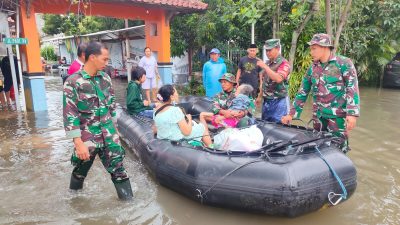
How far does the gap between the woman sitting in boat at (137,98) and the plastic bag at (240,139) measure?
205 cm

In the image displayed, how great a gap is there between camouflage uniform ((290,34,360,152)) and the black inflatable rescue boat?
0.21m

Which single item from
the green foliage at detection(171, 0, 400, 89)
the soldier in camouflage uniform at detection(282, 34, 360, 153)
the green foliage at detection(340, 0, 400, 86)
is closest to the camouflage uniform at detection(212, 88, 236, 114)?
the soldier in camouflage uniform at detection(282, 34, 360, 153)

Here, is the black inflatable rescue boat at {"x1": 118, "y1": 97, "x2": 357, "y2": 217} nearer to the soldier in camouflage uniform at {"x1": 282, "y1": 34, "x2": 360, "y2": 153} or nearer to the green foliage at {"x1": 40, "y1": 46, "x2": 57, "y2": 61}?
the soldier in camouflage uniform at {"x1": 282, "y1": 34, "x2": 360, "y2": 153}

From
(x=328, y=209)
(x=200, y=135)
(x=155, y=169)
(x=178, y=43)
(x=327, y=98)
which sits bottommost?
(x=328, y=209)

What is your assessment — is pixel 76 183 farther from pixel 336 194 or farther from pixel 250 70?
pixel 250 70

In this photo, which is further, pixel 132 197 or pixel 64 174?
pixel 64 174

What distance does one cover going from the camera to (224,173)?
318 centimetres

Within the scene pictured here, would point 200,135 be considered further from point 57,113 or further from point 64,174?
point 57,113

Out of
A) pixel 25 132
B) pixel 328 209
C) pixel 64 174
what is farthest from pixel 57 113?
pixel 328 209

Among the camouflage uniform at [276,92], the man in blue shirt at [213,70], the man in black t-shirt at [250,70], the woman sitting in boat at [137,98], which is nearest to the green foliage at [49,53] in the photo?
the man in blue shirt at [213,70]

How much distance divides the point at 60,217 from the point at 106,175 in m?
1.08

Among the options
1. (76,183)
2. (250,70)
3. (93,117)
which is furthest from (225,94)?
(76,183)

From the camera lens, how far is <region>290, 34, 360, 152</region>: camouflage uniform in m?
3.42

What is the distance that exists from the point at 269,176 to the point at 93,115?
1.72m
